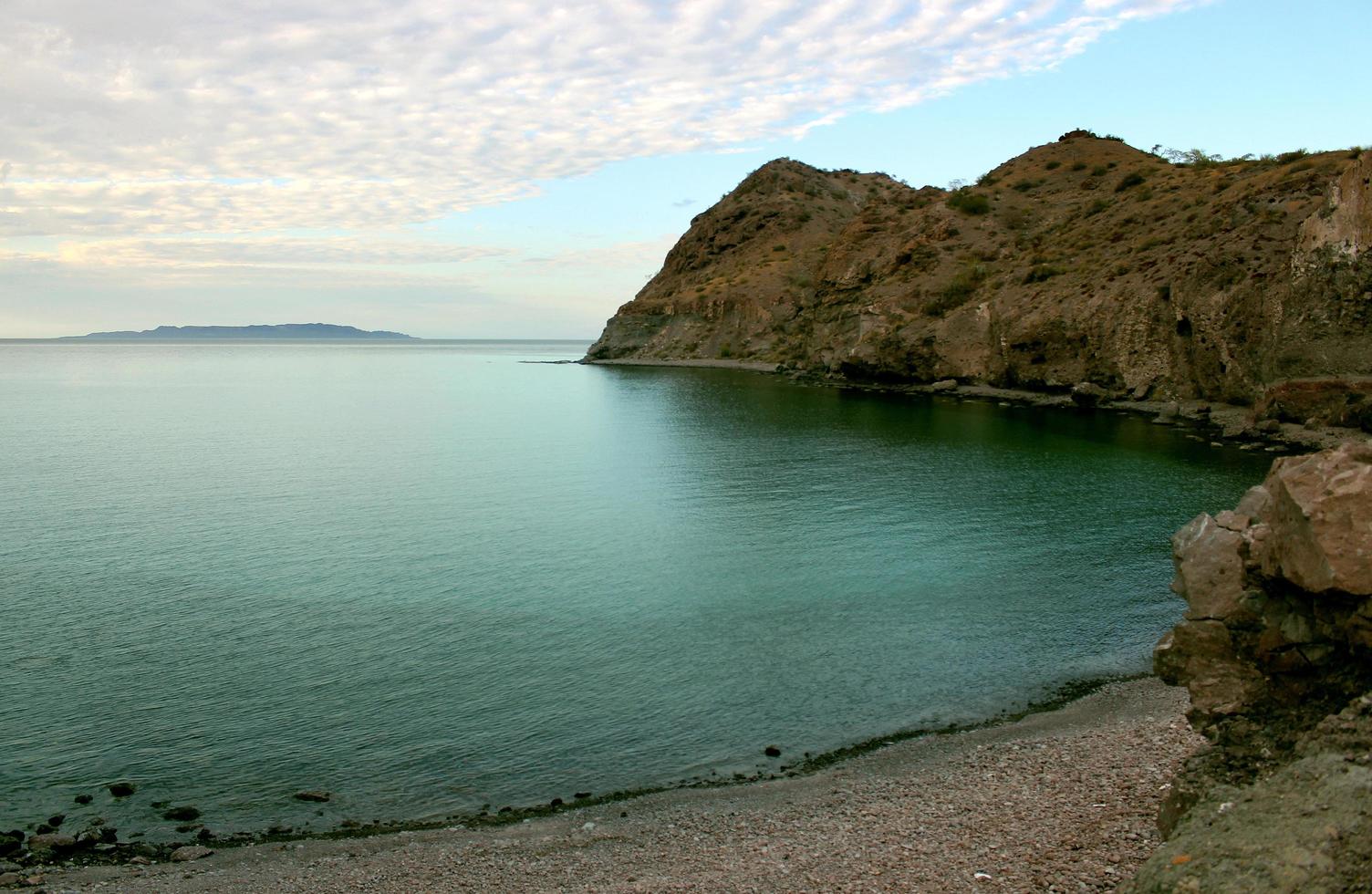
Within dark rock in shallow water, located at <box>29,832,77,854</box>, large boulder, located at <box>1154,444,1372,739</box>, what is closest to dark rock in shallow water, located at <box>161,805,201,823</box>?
dark rock in shallow water, located at <box>29,832,77,854</box>

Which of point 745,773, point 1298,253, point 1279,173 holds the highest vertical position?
point 1279,173

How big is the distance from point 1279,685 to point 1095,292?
2476 inches

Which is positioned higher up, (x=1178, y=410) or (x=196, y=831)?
(x=1178, y=410)

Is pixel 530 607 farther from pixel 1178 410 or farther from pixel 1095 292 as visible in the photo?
pixel 1095 292

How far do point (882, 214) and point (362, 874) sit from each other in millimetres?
105556

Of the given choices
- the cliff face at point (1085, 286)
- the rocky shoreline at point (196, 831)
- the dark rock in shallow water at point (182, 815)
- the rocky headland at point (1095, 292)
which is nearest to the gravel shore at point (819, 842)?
the rocky shoreline at point (196, 831)

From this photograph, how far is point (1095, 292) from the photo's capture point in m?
66.1

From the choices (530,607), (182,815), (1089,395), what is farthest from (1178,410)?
(182,815)

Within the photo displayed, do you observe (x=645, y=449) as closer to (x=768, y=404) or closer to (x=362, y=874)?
(x=768, y=404)

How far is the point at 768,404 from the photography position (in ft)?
229

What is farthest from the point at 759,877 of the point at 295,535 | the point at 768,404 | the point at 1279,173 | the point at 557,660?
the point at 1279,173

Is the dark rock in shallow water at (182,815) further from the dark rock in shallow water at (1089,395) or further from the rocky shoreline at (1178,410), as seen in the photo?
the dark rock in shallow water at (1089,395)

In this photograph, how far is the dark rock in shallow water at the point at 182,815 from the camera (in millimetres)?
12320

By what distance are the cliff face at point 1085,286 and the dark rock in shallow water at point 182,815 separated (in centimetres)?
4809
